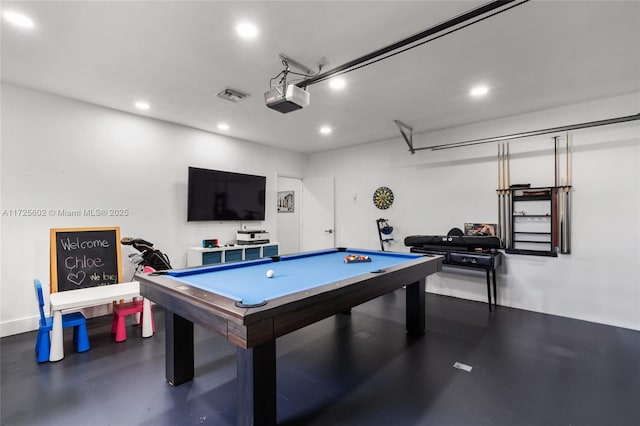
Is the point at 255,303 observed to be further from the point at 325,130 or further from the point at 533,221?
the point at 533,221

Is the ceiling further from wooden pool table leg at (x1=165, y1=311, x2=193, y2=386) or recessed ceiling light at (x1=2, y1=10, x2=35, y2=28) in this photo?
wooden pool table leg at (x1=165, y1=311, x2=193, y2=386)

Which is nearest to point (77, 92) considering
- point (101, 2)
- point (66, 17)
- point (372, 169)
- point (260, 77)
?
point (66, 17)

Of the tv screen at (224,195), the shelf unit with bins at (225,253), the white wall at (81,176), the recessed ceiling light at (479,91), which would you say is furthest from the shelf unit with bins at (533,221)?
the white wall at (81,176)

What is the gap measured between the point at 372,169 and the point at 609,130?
3.19 metres

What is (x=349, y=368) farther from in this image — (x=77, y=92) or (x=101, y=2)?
(x=77, y=92)

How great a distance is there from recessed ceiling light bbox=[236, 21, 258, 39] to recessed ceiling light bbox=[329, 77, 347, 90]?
960 mm

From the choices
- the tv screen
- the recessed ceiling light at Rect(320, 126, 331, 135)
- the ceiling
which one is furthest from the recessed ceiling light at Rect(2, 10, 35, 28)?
the recessed ceiling light at Rect(320, 126, 331, 135)

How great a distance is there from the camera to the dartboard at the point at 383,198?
5.25 metres

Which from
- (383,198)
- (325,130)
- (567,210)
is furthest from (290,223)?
(567,210)

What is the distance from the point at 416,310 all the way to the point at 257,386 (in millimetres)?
2093

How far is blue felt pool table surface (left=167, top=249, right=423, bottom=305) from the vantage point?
1.77 metres

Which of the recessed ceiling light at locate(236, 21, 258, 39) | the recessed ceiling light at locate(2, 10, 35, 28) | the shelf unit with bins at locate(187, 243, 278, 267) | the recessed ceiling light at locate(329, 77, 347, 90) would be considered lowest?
the shelf unit with bins at locate(187, 243, 278, 267)

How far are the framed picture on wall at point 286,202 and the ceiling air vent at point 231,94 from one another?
394 centimetres

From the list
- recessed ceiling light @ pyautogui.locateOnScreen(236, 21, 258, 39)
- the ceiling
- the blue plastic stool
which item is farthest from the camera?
the blue plastic stool
